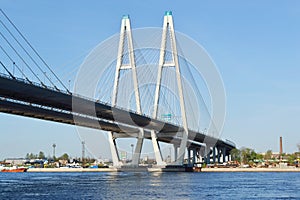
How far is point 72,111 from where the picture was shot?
52.1 meters

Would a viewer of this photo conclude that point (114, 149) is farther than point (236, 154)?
No

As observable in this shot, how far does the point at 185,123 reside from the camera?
68562 millimetres

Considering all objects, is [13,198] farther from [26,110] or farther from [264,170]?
[264,170]

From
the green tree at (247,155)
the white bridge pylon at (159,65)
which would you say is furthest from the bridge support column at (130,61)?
the green tree at (247,155)

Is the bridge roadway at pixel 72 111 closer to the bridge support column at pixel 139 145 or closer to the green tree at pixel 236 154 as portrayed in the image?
the bridge support column at pixel 139 145

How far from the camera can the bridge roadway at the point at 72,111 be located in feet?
133

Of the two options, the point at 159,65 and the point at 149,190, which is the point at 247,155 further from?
the point at 149,190

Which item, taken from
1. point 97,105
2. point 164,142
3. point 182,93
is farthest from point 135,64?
point 164,142

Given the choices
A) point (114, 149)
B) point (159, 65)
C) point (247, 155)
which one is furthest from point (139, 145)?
point (247, 155)

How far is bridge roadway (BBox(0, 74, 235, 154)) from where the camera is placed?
40406mm

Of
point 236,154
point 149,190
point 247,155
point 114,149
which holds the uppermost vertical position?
point 236,154

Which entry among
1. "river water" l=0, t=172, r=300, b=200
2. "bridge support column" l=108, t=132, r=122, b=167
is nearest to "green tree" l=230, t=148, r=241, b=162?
"bridge support column" l=108, t=132, r=122, b=167

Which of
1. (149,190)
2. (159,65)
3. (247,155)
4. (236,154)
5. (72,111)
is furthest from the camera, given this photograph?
(236,154)

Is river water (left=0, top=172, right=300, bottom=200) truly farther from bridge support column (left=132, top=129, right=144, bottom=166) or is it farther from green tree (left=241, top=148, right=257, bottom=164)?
green tree (left=241, top=148, right=257, bottom=164)
